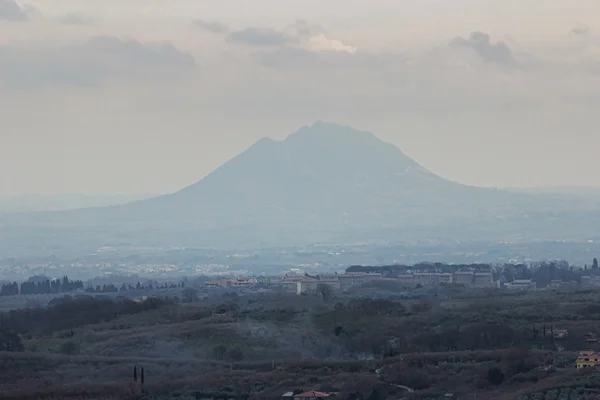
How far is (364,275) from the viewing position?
106875 mm

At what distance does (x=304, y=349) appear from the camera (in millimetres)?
53094

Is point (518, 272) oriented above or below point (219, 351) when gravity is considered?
above

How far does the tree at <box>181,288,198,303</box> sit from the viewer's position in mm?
81812

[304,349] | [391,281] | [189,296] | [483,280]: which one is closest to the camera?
[304,349]

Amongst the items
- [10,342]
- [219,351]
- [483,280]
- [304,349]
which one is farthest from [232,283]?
[219,351]

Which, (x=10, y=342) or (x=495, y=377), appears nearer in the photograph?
(x=495, y=377)

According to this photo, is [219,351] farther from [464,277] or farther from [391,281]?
[464,277]

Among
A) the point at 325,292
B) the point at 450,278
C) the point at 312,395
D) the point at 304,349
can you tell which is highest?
the point at 450,278

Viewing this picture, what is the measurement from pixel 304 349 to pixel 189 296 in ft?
114

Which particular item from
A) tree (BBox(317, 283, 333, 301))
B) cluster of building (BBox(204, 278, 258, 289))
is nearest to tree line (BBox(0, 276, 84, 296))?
cluster of building (BBox(204, 278, 258, 289))

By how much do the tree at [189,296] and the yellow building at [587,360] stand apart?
39887 millimetres

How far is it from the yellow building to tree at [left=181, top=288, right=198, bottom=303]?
131ft

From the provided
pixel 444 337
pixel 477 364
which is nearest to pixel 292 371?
pixel 477 364

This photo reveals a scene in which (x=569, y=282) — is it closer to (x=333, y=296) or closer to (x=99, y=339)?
(x=333, y=296)
